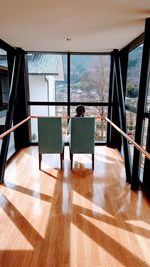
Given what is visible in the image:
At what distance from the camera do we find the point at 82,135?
3.49 meters

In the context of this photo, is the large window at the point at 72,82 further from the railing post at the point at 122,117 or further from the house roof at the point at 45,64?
the railing post at the point at 122,117

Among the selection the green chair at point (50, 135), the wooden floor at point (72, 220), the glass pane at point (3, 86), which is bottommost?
the wooden floor at point (72, 220)

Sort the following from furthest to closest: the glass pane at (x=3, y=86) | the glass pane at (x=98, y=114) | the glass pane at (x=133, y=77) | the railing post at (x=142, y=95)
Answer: the glass pane at (x=98, y=114) → the glass pane at (x=3, y=86) → the glass pane at (x=133, y=77) → the railing post at (x=142, y=95)

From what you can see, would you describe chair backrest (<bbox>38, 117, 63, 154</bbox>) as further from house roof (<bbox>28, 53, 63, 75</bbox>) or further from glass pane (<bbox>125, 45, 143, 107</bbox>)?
house roof (<bbox>28, 53, 63, 75</bbox>)

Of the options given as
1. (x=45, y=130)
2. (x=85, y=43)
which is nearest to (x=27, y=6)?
(x=85, y=43)

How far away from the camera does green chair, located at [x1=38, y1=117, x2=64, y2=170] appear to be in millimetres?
3418

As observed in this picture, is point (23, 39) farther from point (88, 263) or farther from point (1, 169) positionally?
point (88, 263)

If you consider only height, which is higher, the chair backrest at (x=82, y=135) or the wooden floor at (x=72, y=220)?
the chair backrest at (x=82, y=135)

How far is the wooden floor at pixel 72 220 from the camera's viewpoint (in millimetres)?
1735

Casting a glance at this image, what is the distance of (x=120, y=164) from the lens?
3883 mm

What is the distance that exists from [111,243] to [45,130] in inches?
84.2

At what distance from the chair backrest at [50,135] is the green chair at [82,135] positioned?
24cm

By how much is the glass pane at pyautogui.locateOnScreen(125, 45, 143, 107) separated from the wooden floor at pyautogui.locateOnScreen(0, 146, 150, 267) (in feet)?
4.70

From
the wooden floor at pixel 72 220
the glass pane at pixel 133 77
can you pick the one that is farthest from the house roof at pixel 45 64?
the wooden floor at pixel 72 220
